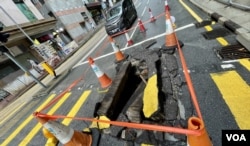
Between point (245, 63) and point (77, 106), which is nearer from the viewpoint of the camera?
point (245, 63)

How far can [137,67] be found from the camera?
5523 mm

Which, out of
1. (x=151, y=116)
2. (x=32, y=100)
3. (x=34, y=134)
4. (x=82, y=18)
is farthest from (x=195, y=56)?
(x=82, y=18)

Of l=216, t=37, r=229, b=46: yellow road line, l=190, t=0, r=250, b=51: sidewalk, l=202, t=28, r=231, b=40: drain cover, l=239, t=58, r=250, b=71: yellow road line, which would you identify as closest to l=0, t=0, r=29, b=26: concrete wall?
l=190, t=0, r=250, b=51: sidewalk

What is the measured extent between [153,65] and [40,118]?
3.09m

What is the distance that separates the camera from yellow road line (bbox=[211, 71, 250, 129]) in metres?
2.80

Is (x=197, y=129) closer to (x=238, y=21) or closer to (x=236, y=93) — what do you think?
(x=236, y=93)

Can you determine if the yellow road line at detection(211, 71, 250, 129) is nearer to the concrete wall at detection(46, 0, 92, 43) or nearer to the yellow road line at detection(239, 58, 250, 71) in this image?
the yellow road line at detection(239, 58, 250, 71)

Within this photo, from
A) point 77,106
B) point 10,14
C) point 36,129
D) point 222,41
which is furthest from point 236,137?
point 10,14

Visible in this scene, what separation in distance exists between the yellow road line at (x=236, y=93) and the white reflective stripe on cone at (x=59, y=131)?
308cm

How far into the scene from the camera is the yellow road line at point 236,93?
9.20 ft

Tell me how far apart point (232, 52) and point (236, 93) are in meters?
1.58

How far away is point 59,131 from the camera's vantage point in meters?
3.35

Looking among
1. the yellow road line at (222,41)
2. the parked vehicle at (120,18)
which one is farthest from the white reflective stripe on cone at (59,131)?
the parked vehicle at (120,18)

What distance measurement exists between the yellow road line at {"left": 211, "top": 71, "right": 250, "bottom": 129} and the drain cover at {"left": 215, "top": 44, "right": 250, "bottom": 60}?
2.18ft
